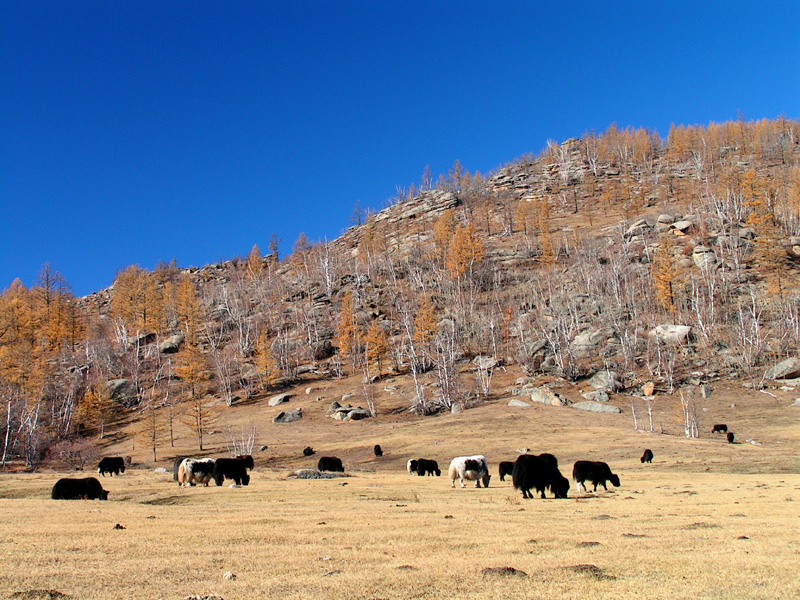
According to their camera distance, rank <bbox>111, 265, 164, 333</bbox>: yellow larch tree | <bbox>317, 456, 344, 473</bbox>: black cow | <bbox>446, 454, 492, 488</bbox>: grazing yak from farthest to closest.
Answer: <bbox>111, 265, 164, 333</bbox>: yellow larch tree, <bbox>317, 456, 344, 473</bbox>: black cow, <bbox>446, 454, 492, 488</bbox>: grazing yak

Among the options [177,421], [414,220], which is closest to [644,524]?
[177,421]

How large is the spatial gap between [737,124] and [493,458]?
635ft

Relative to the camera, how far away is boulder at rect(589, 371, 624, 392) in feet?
230

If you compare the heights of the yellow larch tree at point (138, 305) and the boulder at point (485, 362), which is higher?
the yellow larch tree at point (138, 305)

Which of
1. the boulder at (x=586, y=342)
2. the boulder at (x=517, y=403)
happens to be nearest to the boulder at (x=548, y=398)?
the boulder at (x=517, y=403)

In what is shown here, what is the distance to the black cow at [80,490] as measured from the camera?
68.2 feet

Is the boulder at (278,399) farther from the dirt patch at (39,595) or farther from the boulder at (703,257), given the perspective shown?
the dirt patch at (39,595)

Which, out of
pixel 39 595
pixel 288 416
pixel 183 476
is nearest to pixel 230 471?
pixel 183 476

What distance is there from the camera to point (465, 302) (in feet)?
349

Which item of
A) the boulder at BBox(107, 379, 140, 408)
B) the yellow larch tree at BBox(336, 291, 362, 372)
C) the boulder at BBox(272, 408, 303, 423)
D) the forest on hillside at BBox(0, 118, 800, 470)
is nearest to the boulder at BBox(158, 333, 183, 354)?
the forest on hillside at BBox(0, 118, 800, 470)

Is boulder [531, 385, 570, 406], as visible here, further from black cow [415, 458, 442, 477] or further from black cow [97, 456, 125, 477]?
black cow [97, 456, 125, 477]

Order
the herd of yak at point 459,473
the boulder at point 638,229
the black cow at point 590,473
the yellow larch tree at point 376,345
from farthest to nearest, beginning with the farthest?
the boulder at point 638,229
the yellow larch tree at point 376,345
the black cow at point 590,473
the herd of yak at point 459,473

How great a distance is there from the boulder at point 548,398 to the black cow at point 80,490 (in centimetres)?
5331

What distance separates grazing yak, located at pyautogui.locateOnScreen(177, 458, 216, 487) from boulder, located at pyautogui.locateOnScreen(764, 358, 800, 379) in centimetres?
6687
